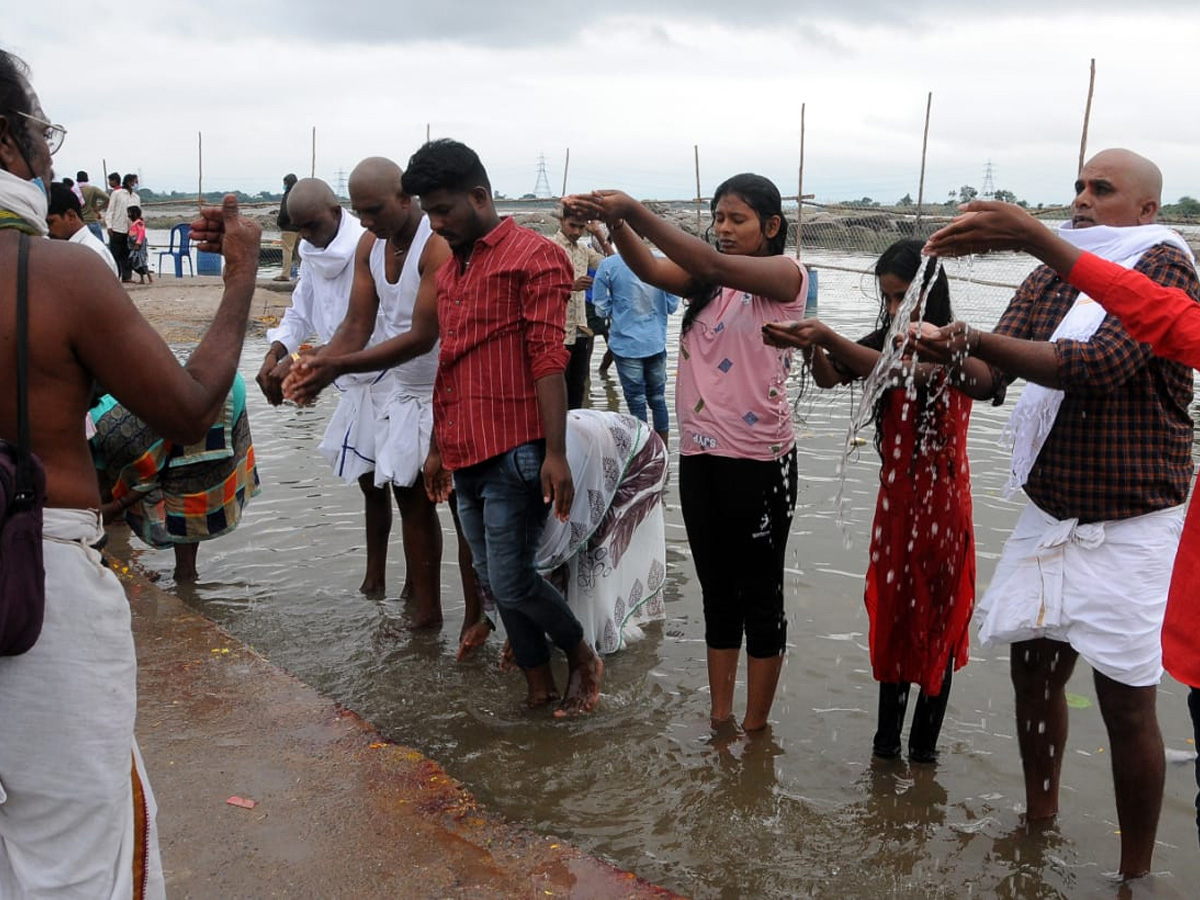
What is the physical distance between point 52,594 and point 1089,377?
238cm

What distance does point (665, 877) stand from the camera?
10.5ft

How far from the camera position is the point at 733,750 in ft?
13.2

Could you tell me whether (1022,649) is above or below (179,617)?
above

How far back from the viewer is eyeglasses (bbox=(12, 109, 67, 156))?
1983mm

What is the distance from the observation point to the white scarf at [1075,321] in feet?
9.32

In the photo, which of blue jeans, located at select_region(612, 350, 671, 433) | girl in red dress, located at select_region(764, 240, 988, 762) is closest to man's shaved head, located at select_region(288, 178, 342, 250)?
girl in red dress, located at select_region(764, 240, 988, 762)

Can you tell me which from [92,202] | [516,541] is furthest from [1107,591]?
[92,202]

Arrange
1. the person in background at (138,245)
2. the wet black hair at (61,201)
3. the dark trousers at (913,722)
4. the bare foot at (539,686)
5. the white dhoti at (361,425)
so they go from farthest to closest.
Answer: the person in background at (138,245)
the wet black hair at (61,201)
the white dhoti at (361,425)
the bare foot at (539,686)
the dark trousers at (913,722)

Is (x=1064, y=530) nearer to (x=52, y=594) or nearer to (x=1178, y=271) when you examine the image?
(x=1178, y=271)

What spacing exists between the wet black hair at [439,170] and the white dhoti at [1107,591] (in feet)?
7.33

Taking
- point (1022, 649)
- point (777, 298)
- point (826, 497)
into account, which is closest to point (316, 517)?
point (826, 497)

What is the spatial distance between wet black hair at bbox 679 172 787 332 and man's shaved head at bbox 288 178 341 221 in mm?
2211

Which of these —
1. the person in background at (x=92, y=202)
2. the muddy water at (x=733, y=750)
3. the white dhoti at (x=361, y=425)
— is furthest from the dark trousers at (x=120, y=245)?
the white dhoti at (x=361, y=425)

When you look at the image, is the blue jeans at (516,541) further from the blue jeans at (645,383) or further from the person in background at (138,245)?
the person in background at (138,245)
